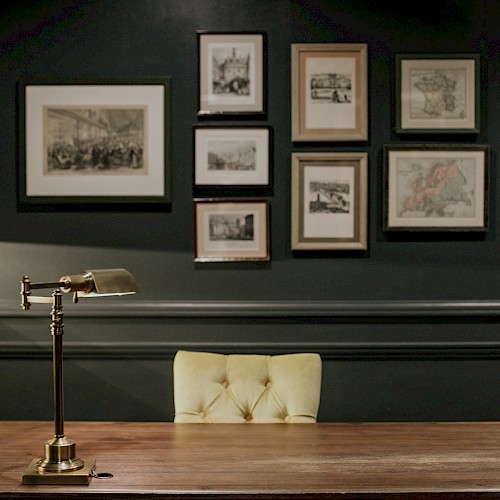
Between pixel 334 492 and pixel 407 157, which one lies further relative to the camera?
pixel 407 157

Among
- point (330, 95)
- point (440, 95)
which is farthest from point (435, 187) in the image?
point (330, 95)

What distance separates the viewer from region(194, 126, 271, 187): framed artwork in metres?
2.91

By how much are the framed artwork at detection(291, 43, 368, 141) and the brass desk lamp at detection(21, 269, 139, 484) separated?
143 cm

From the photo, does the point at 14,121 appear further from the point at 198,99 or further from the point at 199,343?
the point at 199,343

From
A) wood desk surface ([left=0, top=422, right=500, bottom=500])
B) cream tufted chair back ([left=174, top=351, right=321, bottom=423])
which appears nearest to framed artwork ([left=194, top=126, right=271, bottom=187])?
cream tufted chair back ([left=174, top=351, right=321, bottom=423])

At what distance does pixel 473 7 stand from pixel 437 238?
97 centimetres

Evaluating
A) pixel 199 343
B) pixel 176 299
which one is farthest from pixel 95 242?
pixel 199 343

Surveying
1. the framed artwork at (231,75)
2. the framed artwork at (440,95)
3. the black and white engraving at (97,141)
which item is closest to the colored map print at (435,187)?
the framed artwork at (440,95)

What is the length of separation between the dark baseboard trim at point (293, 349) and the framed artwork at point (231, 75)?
38.2 inches

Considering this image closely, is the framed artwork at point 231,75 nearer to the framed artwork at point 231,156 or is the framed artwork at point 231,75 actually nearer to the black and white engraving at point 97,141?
the framed artwork at point 231,156

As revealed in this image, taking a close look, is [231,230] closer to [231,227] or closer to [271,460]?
[231,227]

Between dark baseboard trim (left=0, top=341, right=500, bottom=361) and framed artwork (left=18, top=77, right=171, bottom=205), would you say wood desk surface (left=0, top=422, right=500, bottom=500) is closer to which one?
dark baseboard trim (left=0, top=341, right=500, bottom=361)

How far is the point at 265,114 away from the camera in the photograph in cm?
292

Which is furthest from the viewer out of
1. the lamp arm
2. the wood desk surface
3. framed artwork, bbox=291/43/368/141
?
framed artwork, bbox=291/43/368/141
